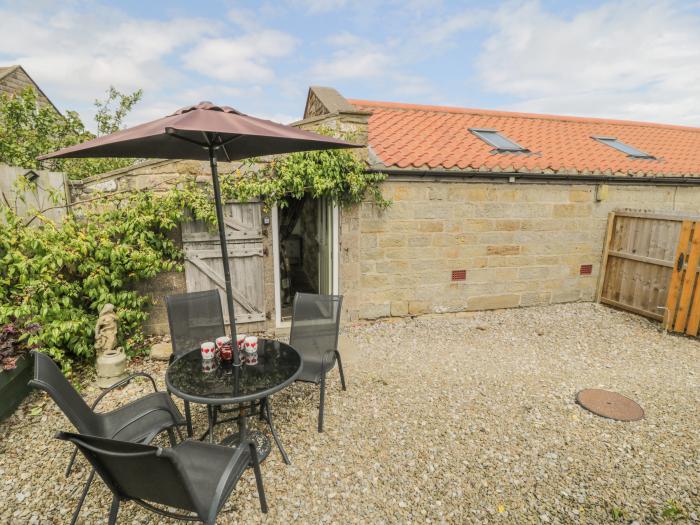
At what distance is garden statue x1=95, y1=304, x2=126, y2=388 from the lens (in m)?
4.03

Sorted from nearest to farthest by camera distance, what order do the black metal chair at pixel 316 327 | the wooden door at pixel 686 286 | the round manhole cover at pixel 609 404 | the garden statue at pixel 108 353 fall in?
the round manhole cover at pixel 609 404 < the black metal chair at pixel 316 327 < the garden statue at pixel 108 353 < the wooden door at pixel 686 286

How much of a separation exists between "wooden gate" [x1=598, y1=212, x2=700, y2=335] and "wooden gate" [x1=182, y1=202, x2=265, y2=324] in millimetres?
6526

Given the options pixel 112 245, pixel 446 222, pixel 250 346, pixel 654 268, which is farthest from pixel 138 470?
pixel 654 268

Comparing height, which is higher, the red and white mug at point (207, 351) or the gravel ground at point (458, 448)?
the red and white mug at point (207, 351)

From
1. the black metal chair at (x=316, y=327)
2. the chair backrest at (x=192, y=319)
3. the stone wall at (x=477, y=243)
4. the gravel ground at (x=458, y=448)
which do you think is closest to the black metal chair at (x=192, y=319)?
the chair backrest at (x=192, y=319)

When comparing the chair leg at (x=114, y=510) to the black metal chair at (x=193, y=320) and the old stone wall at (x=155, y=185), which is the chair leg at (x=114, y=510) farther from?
the old stone wall at (x=155, y=185)

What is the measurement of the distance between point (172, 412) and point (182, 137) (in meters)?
2.08

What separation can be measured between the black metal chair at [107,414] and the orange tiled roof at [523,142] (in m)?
4.43

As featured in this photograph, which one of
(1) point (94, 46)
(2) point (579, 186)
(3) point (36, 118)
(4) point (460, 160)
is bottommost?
(2) point (579, 186)

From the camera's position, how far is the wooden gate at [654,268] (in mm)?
5277

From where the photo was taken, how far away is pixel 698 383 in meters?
4.10

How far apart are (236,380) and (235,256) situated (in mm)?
2873

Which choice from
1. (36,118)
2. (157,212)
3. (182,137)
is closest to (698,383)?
(182,137)

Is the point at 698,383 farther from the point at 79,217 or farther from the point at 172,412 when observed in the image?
the point at 79,217
